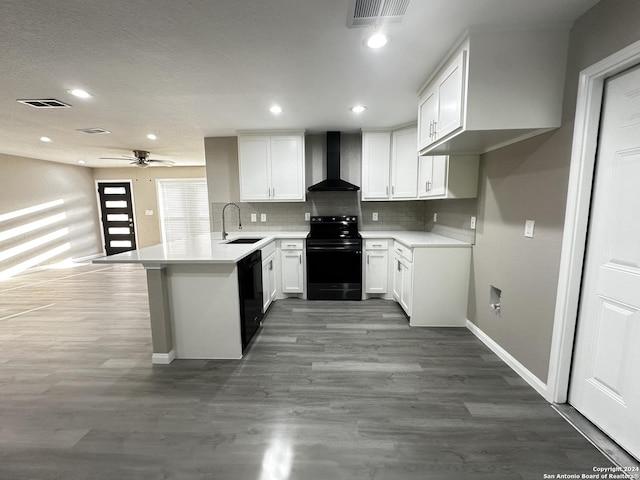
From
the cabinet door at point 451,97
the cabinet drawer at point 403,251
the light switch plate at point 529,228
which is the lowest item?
the cabinet drawer at point 403,251

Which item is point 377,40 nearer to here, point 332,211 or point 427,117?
point 427,117

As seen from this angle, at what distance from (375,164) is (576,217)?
2.55m

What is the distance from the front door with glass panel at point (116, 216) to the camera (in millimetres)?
6867

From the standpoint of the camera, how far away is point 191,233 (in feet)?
23.7

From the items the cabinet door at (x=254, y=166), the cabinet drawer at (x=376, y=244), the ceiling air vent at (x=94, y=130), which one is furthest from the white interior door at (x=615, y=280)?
the ceiling air vent at (x=94, y=130)

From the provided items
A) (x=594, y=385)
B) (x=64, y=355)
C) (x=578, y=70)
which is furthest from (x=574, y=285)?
(x=64, y=355)

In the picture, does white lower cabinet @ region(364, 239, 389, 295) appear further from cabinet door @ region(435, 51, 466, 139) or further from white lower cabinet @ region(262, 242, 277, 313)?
cabinet door @ region(435, 51, 466, 139)

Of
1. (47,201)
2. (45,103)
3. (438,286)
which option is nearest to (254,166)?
(45,103)

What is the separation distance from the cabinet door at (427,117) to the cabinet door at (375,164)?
3.87 ft

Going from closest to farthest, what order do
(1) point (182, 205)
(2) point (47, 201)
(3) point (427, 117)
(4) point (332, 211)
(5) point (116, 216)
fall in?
(3) point (427, 117)
(4) point (332, 211)
(2) point (47, 201)
(5) point (116, 216)
(1) point (182, 205)

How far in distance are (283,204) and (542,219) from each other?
3253 mm

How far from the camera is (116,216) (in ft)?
22.9

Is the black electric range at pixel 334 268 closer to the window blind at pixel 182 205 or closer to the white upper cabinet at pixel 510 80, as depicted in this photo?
the white upper cabinet at pixel 510 80

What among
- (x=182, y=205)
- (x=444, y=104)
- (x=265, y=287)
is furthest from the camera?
(x=182, y=205)
